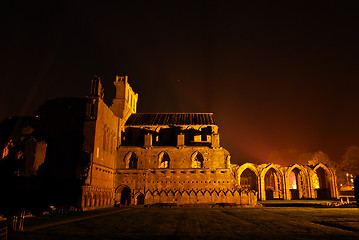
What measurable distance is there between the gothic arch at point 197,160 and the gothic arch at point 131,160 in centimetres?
882

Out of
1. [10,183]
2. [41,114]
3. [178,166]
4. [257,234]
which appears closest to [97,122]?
[41,114]

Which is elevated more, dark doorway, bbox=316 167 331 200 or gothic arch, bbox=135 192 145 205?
dark doorway, bbox=316 167 331 200

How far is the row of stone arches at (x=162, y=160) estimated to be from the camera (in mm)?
42156

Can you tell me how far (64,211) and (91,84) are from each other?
15.7 meters

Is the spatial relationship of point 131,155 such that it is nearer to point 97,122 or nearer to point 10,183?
point 97,122

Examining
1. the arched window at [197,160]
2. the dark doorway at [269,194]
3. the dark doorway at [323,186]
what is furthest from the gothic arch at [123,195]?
the dark doorway at [323,186]

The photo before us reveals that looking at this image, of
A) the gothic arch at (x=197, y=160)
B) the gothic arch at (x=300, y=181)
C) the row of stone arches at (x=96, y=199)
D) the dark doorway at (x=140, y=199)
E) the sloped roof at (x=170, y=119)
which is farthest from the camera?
the gothic arch at (x=300, y=181)

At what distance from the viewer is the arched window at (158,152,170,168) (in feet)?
139

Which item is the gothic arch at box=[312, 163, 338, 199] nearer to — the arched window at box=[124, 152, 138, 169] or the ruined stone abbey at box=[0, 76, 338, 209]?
the ruined stone abbey at box=[0, 76, 338, 209]

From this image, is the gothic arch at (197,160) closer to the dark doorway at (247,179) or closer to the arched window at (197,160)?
the arched window at (197,160)

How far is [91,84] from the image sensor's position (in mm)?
34562

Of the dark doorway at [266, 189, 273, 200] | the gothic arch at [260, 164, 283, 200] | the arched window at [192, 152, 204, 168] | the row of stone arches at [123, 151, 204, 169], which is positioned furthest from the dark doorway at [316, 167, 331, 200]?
the row of stone arches at [123, 151, 204, 169]

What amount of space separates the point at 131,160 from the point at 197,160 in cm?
1063

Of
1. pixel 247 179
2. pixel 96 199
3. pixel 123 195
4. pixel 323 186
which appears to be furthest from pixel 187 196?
pixel 247 179
